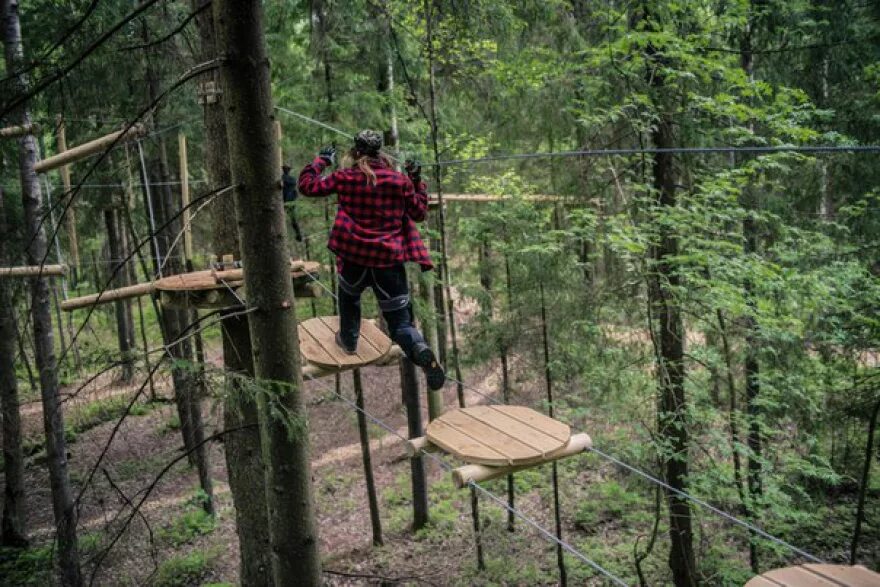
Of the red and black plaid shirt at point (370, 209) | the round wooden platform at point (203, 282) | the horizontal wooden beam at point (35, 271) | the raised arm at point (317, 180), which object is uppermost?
the raised arm at point (317, 180)

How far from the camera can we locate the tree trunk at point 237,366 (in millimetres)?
4273

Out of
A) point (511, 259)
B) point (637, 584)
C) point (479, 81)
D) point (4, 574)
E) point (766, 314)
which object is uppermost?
point (479, 81)

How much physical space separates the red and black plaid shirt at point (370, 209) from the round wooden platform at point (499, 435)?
3.84 ft

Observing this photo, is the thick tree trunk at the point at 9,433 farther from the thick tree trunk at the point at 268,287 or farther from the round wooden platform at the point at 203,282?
the thick tree trunk at the point at 268,287

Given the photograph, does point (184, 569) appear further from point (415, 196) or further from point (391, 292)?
point (415, 196)

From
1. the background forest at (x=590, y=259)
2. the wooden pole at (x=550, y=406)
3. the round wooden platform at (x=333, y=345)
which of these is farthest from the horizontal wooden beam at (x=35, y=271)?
the wooden pole at (x=550, y=406)

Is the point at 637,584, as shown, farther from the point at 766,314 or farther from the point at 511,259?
the point at 511,259

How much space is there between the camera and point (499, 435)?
379cm

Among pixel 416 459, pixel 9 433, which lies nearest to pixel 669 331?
pixel 416 459

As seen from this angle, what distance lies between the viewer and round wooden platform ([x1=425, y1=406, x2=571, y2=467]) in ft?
11.5

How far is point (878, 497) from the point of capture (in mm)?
10570

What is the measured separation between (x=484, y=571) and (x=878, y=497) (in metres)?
6.75

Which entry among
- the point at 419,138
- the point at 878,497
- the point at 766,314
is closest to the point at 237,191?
the point at 766,314

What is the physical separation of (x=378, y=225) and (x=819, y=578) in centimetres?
308
